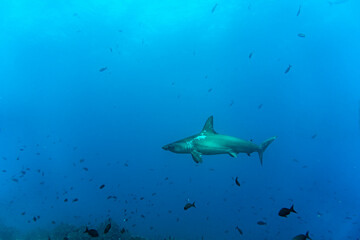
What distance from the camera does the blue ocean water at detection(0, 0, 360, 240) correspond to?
34.3 metres

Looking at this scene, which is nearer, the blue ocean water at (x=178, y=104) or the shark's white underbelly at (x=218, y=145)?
the shark's white underbelly at (x=218, y=145)

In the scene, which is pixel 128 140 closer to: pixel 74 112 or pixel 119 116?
pixel 119 116

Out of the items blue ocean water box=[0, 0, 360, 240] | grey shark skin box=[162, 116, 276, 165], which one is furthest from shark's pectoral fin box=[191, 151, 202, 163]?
blue ocean water box=[0, 0, 360, 240]

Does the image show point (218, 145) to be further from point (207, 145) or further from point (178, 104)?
point (178, 104)

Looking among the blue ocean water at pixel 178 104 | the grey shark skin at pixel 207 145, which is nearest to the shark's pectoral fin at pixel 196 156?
the grey shark skin at pixel 207 145

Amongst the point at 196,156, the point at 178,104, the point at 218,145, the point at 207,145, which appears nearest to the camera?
the point at 196,156

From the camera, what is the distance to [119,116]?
8319 centimetres

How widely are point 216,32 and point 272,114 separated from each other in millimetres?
43528

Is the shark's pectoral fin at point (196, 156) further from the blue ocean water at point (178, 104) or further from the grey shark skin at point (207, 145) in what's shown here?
the blue ocean water at point (178, 104)

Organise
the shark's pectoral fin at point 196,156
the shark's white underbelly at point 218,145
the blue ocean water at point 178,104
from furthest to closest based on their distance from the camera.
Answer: the blue ocean water at point 178,104 → the shark's white underbelly at point 218,145 → the shark's pectoral fin at point 196,156

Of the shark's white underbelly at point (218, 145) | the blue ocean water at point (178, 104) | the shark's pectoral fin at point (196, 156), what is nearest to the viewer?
the shark's pectoral fin at point (196, 156)

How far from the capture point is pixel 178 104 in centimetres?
7544

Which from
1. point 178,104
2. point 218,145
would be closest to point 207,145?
point 218,145

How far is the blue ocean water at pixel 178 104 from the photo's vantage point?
113ft
